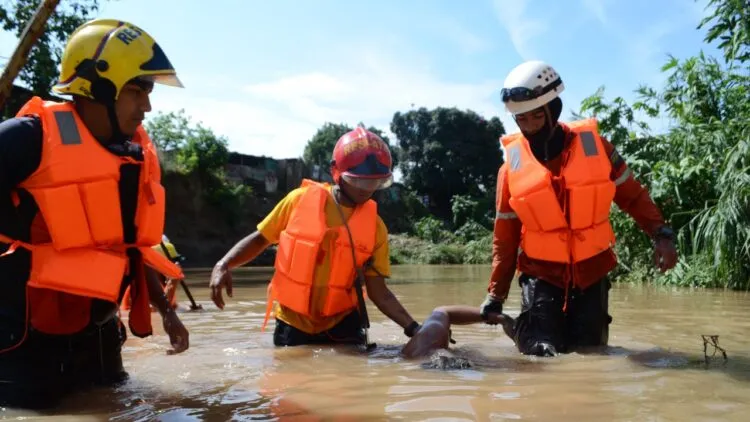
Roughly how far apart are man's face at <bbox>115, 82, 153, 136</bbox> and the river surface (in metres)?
1.19

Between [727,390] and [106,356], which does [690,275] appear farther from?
[106,356]

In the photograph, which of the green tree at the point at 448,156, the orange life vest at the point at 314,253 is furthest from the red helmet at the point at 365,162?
the green tree at the point at 448,156

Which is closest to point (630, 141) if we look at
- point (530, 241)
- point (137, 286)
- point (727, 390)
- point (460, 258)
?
point (530, 241)

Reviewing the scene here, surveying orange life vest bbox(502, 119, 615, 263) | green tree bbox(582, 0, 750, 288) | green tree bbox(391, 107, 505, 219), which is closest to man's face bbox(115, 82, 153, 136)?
orange life vest bbox(502, 119, 615, 263)

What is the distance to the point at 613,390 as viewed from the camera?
310 centimetres

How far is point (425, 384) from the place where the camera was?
130 inches

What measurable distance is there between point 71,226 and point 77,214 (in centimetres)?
5

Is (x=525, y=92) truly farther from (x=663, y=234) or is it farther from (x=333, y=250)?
(x=333, y=250)

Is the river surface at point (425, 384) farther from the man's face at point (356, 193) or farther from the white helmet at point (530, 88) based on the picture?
the white helmet at point (530, 88)

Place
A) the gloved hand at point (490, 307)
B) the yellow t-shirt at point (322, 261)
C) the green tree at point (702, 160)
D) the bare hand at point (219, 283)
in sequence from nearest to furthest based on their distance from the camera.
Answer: the bare hand at point (219, 283), the yellow t-shirt at point (322, 261), the gloved hand at point (490, 307), the green tree at point (702, 160)

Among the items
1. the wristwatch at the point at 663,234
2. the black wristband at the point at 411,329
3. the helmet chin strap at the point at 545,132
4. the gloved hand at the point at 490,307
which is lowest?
the black wristband at the point at 411,329

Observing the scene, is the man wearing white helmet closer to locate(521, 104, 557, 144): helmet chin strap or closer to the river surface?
locate(521, 104, 557, 144): helmet chin strap

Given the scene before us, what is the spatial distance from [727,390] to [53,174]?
296 cm

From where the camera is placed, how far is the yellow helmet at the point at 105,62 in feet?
9.71
